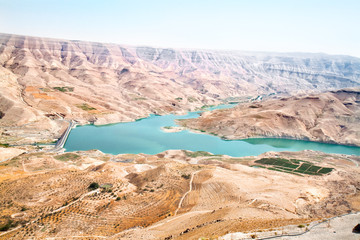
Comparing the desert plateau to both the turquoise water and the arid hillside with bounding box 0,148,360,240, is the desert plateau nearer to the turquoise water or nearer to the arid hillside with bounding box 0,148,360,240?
the arid hillside with bounding box 0,148,360,240

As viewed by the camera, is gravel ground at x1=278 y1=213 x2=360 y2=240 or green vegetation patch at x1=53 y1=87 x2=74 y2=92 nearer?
gravel ground at x1=278 y1=213 x2=360 y2=240

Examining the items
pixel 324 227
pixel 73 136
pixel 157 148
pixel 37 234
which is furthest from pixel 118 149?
pixel 324 227

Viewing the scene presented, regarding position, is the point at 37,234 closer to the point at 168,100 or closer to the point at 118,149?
the point at 118,149

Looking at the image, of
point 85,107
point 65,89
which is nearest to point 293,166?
point 85,107

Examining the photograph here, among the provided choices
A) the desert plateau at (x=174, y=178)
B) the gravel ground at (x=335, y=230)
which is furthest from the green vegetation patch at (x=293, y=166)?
the gravel ground at (x=335, y=230)

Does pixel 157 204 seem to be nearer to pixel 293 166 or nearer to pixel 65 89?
pixel 293 166

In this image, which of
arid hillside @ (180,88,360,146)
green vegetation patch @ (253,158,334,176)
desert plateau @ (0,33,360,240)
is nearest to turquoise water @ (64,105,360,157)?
desert plateau @ (0,33,360,240)
